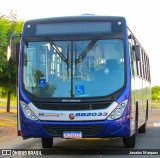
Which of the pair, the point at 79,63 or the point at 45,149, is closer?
the point at 79,63

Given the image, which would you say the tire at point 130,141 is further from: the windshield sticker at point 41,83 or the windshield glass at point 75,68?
the windshield sticker at point 41,83

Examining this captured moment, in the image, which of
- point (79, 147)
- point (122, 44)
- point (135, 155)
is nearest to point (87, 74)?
point (122, 44)

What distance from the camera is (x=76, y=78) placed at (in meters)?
13.0

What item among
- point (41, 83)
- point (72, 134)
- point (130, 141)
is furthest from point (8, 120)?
point (72, 134)

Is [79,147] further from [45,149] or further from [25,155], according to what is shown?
[25,155]

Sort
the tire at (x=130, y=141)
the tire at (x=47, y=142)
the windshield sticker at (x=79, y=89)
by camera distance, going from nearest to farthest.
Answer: the windshield sticker at (x=79, y=89) → the tire at (x=130, y=141) → the tire at (x=47, y=142)

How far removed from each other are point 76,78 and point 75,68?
0.81ft

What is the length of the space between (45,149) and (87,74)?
3.09 m

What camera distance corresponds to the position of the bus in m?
12.8

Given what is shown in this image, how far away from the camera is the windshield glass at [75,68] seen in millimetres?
12984

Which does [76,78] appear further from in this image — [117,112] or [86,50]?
[117,112]

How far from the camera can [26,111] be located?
42.8 ft

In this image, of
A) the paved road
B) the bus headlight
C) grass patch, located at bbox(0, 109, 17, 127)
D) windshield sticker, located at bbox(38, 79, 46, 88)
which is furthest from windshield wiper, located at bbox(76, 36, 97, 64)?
grass patch, located at bbox(0, 109, 17, 127)

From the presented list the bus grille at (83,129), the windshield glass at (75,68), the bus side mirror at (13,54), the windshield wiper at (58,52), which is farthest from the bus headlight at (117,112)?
the bus side mirror at (13,54)
